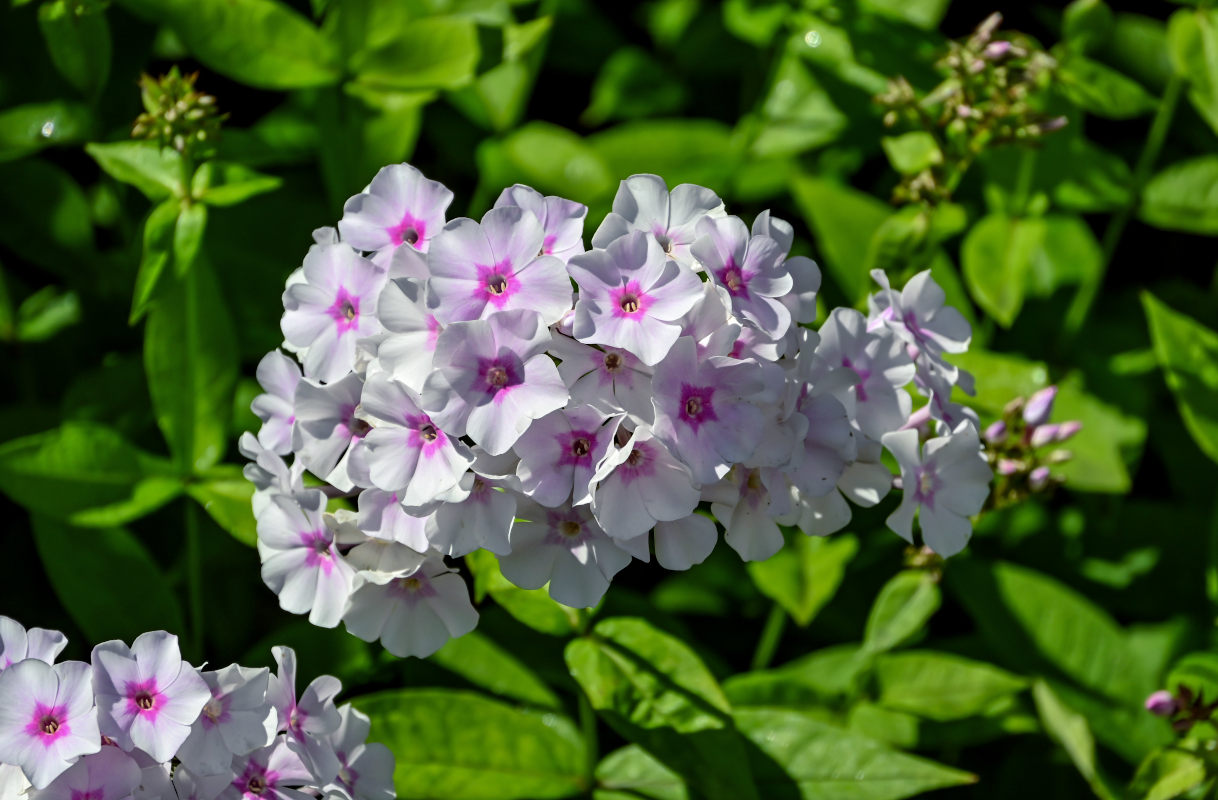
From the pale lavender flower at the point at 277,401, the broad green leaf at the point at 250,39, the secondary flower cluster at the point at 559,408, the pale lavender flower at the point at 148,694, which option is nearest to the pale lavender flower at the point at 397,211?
the secondary flower cluster at the point at 559,408

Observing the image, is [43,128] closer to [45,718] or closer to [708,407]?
[45,718]

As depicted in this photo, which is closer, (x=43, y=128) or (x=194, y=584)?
(x=194, y=584)

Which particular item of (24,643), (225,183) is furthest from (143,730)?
(225,183)

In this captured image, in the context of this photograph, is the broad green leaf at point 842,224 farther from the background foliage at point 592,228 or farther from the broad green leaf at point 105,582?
the broad green leaf at point 105,582

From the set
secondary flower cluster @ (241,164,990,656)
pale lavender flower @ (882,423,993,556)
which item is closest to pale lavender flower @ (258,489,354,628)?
secondary flower cluster @ (241,164,990,656)

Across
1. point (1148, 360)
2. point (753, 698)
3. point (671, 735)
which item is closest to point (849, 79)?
point (1148, 360)
